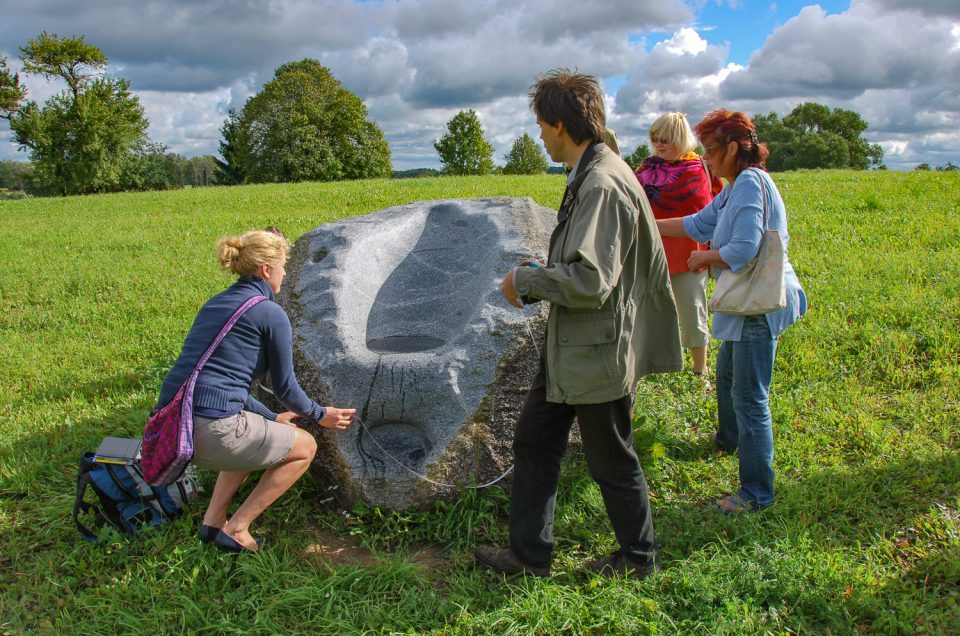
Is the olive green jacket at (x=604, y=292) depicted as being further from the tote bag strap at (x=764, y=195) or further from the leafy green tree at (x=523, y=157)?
the leafy green tree at (x=523, y=157)

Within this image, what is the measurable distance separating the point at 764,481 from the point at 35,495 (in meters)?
4.20

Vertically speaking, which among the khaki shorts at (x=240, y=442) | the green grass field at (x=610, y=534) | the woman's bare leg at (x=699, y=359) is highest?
the khaki shorts at (x=240, y=442)

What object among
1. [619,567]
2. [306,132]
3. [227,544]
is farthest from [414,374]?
[306,132]

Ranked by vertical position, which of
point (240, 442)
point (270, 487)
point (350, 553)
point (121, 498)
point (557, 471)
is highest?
point (240, 442)

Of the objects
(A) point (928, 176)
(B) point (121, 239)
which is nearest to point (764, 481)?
(B) point (121, 239)

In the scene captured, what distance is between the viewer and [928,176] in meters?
14.1

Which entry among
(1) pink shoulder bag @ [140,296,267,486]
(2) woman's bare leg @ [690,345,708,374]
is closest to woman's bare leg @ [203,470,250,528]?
(1) pink shoulder bag @ [140,296,267,486]

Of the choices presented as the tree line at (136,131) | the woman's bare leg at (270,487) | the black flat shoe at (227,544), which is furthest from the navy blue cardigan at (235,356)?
the tree line at (136,131)

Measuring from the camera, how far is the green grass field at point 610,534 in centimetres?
280

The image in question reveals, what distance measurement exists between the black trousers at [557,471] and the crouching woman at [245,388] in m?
0.95

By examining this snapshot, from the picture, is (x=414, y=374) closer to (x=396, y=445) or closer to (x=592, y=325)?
(x=396, y=445)

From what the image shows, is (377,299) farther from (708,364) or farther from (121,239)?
(121,239)

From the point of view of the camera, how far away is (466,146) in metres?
48.6

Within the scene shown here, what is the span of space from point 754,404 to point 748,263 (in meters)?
0.70
